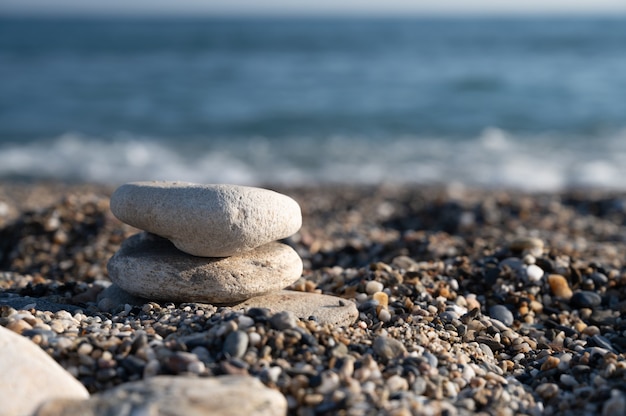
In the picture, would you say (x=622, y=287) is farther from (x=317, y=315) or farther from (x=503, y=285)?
(x=317, y=315)

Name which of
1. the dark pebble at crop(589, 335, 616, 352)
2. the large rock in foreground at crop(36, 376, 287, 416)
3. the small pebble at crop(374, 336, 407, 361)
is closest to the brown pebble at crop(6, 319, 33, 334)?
the large rock in foreground at crop(36, 376, 287, 416)

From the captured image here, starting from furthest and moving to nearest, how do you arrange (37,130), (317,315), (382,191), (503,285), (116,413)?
(37,130)
(382,191)
(503,285)
(317,315)
(116,413)

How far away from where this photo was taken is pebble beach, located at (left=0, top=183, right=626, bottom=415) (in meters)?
2.82

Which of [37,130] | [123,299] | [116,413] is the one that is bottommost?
[37,130]

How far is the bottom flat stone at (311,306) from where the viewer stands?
3621mm

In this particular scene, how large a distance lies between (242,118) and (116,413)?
1673 centimetres

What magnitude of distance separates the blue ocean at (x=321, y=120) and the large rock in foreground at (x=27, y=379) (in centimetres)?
970

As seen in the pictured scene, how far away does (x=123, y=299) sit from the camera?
13.3 feet

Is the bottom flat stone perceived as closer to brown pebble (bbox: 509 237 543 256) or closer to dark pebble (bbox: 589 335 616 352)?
dark pebble (bbox: 589 335 616 352)

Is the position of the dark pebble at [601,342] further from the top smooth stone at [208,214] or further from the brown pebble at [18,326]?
the brown pebble at [18,326]

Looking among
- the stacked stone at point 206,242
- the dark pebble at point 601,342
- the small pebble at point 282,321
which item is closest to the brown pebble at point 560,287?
the dark pebble at point 601,342

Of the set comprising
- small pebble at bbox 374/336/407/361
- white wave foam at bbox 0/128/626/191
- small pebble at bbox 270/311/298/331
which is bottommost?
white wave foam at bbox 0/128/626/191

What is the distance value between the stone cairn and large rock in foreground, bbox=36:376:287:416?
1115mm

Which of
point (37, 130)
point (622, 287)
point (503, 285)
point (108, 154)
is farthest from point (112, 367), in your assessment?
point (37, 130)
